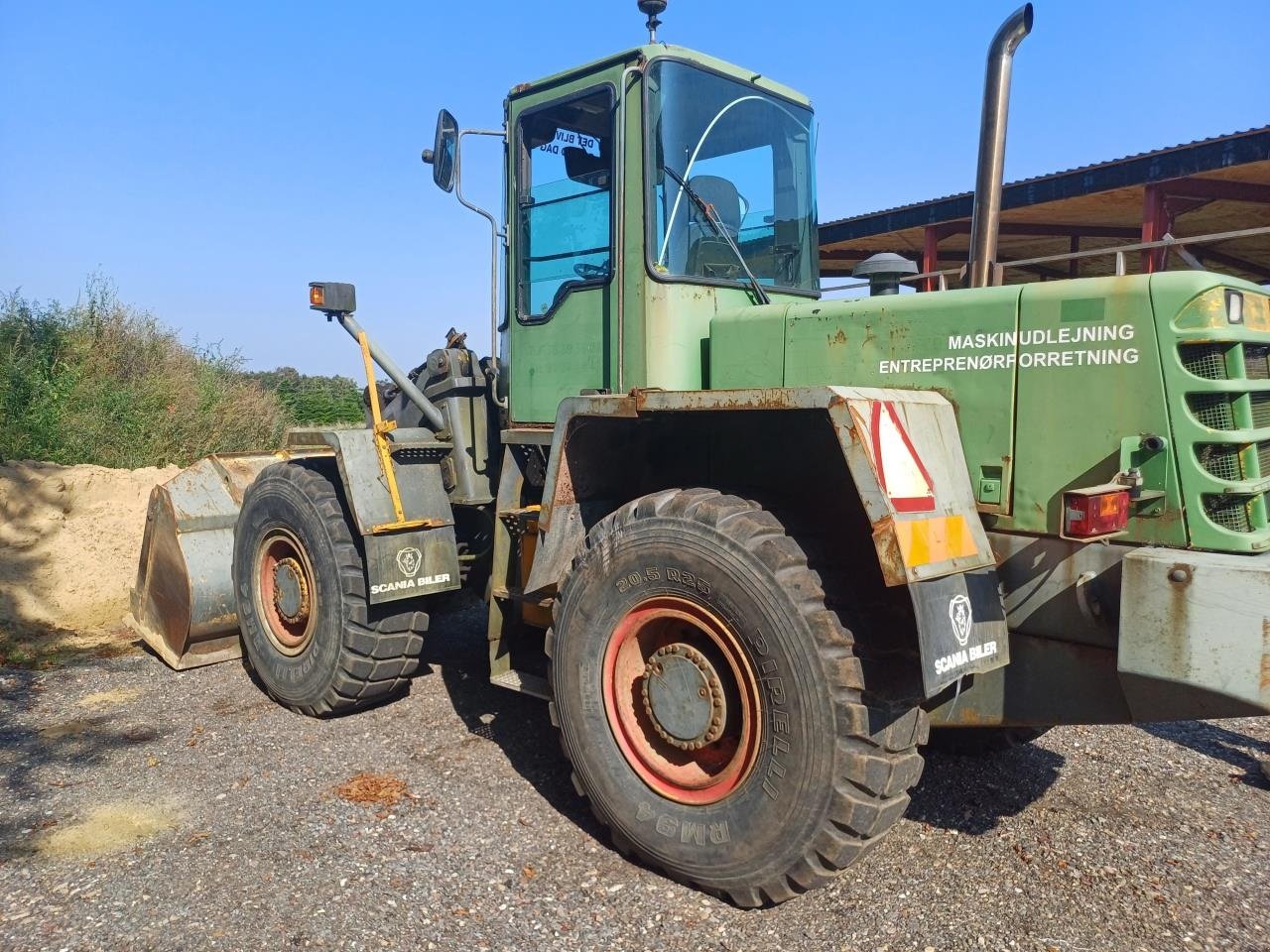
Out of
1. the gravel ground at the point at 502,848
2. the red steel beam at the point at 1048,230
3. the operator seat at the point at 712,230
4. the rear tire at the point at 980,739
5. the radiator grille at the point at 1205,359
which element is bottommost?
the gravel ground at the point at 502,848

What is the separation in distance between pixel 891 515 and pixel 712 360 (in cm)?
142

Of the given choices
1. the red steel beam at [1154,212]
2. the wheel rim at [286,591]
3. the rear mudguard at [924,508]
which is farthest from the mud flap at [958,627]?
the red steel beam at [1154,212]

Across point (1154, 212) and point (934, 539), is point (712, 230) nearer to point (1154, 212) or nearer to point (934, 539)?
point (934, 539)

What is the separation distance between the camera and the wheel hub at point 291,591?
16.4ft

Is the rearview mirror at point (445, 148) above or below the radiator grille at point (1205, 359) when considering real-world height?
above

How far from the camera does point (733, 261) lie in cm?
397

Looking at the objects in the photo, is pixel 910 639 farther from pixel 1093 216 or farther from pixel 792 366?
pixel 1093 216

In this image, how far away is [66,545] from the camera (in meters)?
7.65

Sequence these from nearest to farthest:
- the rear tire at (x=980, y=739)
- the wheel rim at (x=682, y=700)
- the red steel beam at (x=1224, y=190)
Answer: the wheel rim at (x=682, y=700) < the rear tire at (x=980, y=739) < the red steel beam at (x=1224, y=190)

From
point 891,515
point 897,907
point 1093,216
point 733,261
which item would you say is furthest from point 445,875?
point 1093,216

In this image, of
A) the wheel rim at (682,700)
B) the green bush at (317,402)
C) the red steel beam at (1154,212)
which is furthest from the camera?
the green bush at (317,402)

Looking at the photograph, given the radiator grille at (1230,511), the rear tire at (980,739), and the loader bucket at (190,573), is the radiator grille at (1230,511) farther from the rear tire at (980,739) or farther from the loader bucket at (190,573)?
the loader bucket at (190,573)

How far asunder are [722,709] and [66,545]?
678cm

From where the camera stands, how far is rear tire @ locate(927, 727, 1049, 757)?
4059 millimetres
